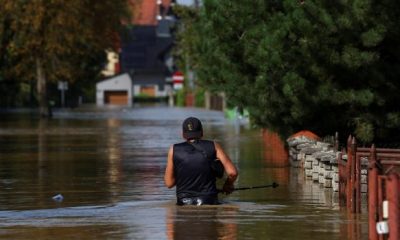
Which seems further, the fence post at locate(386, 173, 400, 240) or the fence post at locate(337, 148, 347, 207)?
the fence post at locate(337, 148, 347, 207)

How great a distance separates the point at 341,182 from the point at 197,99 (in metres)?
96.1

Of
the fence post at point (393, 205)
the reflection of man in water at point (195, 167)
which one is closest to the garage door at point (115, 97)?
the reflection of man in water at point (195, 167)

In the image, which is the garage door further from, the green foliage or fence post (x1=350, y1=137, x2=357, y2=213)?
fence post (x1=350, y1=137, x2=357, y2=213)

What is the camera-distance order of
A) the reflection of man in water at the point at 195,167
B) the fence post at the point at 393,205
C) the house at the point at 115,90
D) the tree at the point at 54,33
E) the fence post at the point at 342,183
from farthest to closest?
the house at the point at 115,90 < the tree at the point at 54,33 < the fence post at the point at 342,183 < the reflection of man in water at the point at 195,167 < the fence post at the point at 393,205

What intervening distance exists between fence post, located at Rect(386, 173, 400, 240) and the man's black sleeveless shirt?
4.48 meters

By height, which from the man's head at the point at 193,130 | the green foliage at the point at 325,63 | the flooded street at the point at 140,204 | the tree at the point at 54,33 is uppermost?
the tree at the point at 54,33

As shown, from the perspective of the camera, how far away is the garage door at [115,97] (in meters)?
170

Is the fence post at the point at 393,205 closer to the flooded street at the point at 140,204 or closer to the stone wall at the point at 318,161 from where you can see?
the flooded street at the point at 140,204

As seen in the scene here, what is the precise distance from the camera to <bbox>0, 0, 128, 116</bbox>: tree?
6297cm

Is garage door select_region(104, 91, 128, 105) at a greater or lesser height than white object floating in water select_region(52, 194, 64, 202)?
greater

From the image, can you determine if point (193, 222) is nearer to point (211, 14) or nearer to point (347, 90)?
point (347, 90)

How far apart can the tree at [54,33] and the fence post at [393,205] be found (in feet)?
174

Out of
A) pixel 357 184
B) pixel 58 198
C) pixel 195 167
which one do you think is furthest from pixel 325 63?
pixel 195 167

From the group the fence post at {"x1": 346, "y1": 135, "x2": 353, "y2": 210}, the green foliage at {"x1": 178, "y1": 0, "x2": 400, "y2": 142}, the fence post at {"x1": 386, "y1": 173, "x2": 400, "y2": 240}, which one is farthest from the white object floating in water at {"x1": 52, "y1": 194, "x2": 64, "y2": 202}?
the fence post at {"x1": 386, "y1": 173, "x2": 400, "y2": 240}
